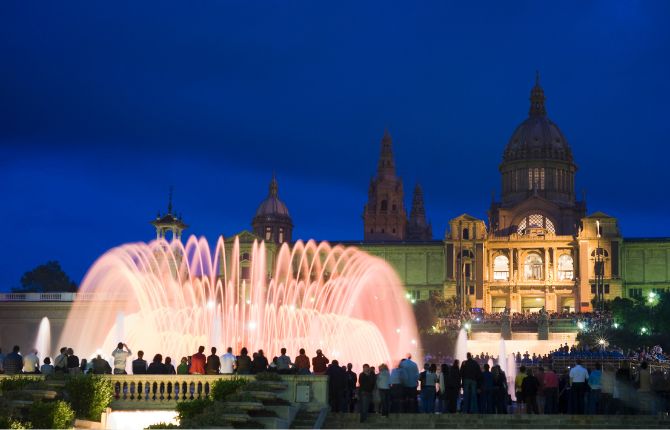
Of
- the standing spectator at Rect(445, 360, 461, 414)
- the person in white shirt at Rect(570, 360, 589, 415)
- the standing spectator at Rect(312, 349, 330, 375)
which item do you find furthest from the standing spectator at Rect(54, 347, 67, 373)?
the person in white shirt at Rect(570, 360, 589, 415)

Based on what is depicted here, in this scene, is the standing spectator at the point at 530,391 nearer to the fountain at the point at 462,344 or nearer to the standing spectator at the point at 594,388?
the standing spectator at the point at 594,388

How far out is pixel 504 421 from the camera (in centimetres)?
2580

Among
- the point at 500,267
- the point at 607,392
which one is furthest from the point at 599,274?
the point at 607,392

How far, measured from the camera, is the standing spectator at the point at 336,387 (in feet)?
89.1

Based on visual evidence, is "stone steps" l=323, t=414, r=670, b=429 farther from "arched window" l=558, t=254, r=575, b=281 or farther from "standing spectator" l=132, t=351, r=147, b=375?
"arched window" l=558, t=254, r=575, b=281

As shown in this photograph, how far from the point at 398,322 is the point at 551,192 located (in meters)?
43.6

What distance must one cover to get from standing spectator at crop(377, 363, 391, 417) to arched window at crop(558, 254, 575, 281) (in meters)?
99.4

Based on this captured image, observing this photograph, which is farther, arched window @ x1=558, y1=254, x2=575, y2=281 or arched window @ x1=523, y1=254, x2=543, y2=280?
arched window @ x1=523, y1=254, x2=543, y2=280

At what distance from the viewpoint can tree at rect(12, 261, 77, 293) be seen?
131750mm

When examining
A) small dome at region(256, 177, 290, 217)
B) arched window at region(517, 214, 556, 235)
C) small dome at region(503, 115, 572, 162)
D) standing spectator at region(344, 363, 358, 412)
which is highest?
small dome at region(503, 115, 572, 162)

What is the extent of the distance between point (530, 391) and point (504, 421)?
165cm

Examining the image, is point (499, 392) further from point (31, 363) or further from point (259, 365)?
point (31, 363)

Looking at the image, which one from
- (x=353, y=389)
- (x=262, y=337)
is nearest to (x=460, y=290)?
(x=262, y=337)

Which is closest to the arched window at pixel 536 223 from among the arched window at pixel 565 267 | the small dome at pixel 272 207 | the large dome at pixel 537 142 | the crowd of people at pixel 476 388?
the arched window at pixel 565 267
